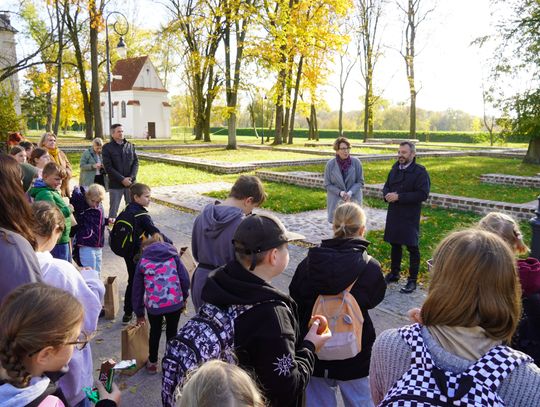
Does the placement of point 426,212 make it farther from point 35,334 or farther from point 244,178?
point 35,334

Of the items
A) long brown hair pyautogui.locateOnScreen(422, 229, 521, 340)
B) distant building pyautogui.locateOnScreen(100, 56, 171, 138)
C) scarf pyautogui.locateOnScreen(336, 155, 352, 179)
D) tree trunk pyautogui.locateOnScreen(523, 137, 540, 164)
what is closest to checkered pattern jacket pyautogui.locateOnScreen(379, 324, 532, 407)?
long brown hair pyautogui.locateOnScreen(422, 229, 521, 340)

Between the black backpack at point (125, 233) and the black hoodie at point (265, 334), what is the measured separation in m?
2.71

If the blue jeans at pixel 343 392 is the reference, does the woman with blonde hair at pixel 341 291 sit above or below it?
above

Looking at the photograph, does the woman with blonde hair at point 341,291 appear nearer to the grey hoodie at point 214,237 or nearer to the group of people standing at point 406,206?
the grey hoodie at point 214,237

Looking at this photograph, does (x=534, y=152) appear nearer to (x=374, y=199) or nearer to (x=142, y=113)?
(x=374, y=199)

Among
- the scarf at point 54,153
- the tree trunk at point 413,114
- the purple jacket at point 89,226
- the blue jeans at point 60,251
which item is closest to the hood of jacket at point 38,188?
the purple jacket at point 89,226

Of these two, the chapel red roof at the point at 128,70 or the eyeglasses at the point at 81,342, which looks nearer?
the eyeglasses at the point at 81,342

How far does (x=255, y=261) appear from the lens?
207 centimetres

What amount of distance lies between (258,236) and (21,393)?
3.64 feet

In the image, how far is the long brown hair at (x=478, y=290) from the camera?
1537 millimetres

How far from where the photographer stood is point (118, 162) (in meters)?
8.57

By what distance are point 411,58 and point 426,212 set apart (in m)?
32.8

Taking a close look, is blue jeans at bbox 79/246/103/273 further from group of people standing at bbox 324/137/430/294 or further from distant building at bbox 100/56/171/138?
distant building at bbox 100/56/171/138

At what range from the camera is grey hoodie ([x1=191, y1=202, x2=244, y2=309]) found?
3.22 m
